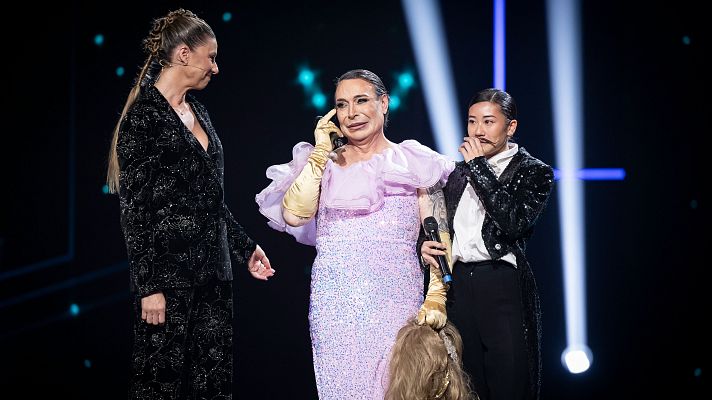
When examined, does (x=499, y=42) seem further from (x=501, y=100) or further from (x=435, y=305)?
(x=435, y=305)

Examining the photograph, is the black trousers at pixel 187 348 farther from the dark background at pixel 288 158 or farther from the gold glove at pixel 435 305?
the dark background at pixel 288 158

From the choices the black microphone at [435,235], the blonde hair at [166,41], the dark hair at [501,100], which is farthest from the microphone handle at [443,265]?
the blonde hair at [166,41]

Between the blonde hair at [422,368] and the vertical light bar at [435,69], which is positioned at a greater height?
the vertical light bar at [435,69]

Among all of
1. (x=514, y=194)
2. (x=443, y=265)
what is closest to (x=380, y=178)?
(x=443, y=265)

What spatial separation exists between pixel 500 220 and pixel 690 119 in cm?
182

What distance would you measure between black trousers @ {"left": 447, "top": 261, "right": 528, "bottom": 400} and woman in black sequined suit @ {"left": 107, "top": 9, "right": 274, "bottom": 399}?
83 cm

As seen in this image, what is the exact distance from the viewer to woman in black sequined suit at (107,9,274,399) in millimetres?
2598

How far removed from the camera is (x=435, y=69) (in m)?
4.25

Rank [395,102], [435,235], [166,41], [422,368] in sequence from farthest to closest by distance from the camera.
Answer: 1. [395,102]
2. [166,41]
3. [435,235]
4. [422,368]

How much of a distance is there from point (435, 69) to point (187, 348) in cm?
215

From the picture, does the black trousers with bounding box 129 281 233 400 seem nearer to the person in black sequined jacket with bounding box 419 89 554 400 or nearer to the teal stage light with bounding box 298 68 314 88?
the person in black sequined jacket with bounding box 419 89 554 400

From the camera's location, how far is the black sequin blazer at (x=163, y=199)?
2.59m

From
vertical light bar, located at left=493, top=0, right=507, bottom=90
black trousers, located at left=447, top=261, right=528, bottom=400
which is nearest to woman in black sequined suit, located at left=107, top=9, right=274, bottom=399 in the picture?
black trousers, located at left=447, top=261, right=528, bottom=400

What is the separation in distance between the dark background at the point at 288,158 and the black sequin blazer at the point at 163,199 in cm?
166
